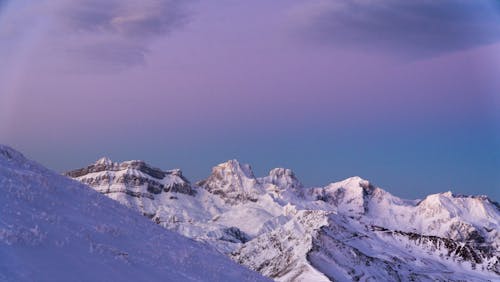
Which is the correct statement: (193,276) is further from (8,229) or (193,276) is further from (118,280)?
(8,229)

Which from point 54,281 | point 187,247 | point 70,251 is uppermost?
point 187,247

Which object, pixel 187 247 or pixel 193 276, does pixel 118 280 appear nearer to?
pixel 193 276

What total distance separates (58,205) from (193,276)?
10.8 meters

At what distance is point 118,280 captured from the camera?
3669cm

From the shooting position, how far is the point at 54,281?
31.7 meters

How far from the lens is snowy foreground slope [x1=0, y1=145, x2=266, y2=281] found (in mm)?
33625

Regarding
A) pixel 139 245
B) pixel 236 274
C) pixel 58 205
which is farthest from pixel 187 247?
pixel 58 205

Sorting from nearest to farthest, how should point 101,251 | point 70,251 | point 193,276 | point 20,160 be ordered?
1. point 70,251
2. point 101,251
3. point 193,276
4. point 20,160

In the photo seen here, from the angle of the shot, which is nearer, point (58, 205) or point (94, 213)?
point (58, 205)

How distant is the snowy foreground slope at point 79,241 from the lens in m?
33.6

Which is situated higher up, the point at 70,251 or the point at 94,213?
the point at 94,213

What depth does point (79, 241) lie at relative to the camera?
130ft

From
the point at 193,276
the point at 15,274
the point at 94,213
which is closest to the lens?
the point at 15,274

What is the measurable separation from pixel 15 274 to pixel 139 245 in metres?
17.6
